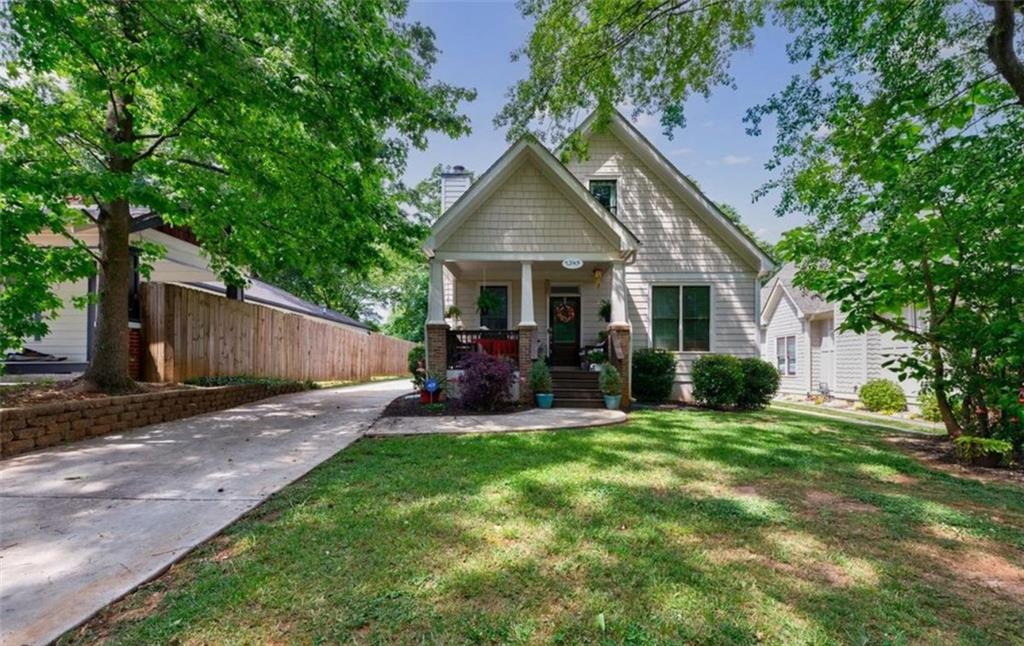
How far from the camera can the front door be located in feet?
43.1

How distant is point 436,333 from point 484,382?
1809mm

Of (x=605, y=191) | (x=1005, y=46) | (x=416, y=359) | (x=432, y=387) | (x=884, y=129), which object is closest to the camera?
(x=1005, y=46)

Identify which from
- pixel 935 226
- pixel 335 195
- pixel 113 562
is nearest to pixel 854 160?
pixel 935 226

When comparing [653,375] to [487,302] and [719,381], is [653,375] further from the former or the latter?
[487,302]

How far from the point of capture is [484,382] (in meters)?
8.97

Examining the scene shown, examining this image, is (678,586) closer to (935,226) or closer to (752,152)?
(935,226)

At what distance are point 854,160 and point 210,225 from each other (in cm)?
1104

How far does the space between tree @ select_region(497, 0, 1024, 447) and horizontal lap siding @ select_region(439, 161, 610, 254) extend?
1537 millimetres

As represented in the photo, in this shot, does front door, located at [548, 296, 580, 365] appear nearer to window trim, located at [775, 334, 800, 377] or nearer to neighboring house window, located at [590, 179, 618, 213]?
neighboring house window, located at [590, 179, 618, 213]

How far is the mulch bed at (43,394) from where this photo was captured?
6090 mm

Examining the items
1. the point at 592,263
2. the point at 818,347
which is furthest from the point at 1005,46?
the point at 818,347

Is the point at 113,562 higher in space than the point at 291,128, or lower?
lower

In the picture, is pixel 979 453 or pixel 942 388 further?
pixel 942 388

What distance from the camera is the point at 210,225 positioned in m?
8.27
